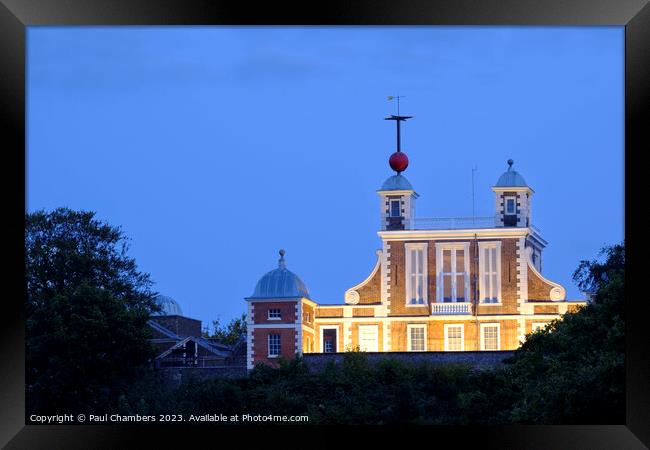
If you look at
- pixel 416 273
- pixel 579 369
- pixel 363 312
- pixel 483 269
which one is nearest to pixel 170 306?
pixel 363 312

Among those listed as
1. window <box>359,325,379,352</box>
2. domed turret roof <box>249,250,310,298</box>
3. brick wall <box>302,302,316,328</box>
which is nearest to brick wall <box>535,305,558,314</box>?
window <box>359,325,379,352</box>

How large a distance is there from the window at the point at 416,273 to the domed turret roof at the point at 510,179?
4384 mm

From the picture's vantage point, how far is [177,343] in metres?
47.0

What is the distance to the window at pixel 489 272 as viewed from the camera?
57.2m

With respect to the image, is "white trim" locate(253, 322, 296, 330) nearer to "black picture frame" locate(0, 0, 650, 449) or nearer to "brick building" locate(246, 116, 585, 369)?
Result: "brick building" locate(246, 116, 585, 369)

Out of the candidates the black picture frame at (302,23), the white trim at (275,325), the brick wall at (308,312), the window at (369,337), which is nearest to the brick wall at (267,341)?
the white trim at (275,325)

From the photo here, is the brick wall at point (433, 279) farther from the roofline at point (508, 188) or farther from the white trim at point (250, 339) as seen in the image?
the white trim at point (250, 339)

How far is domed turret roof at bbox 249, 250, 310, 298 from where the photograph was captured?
53281 mm

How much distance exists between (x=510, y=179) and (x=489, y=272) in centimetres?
400

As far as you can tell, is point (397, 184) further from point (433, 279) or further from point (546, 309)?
point (546, 309)

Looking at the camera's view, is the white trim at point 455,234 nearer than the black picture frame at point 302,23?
No

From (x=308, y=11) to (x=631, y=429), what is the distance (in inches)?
118

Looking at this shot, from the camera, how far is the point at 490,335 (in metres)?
56.7

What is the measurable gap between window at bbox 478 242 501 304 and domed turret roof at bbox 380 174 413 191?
12.1ft
